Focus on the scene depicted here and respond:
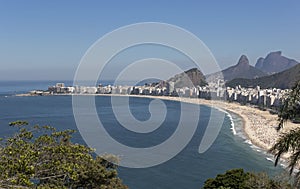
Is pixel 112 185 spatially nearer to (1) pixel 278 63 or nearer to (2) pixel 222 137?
(2) pixel 222 137

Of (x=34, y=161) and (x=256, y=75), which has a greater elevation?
(x=256, y=75)


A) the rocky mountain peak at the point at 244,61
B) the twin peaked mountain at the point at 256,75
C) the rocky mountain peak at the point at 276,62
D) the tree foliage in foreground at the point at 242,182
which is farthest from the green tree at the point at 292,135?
the rocky mountain peak at the point at 276,62

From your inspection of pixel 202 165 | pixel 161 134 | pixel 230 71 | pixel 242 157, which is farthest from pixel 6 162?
pixel 230 71

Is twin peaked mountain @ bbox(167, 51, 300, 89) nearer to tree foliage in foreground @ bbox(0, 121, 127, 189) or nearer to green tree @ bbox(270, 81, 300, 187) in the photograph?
green tree @ bbox(270, 81, 300, 187)

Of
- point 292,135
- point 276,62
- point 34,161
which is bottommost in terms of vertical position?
point 34,161

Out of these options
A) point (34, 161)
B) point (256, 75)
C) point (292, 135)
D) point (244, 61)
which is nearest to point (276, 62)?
point (244, 61)

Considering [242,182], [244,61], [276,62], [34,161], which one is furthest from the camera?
[276,62]

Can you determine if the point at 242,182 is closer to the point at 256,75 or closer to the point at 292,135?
the point at 292,135

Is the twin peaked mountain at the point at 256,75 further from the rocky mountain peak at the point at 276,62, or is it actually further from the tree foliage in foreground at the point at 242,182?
the tree foliage in foreground at the point at 242,182
